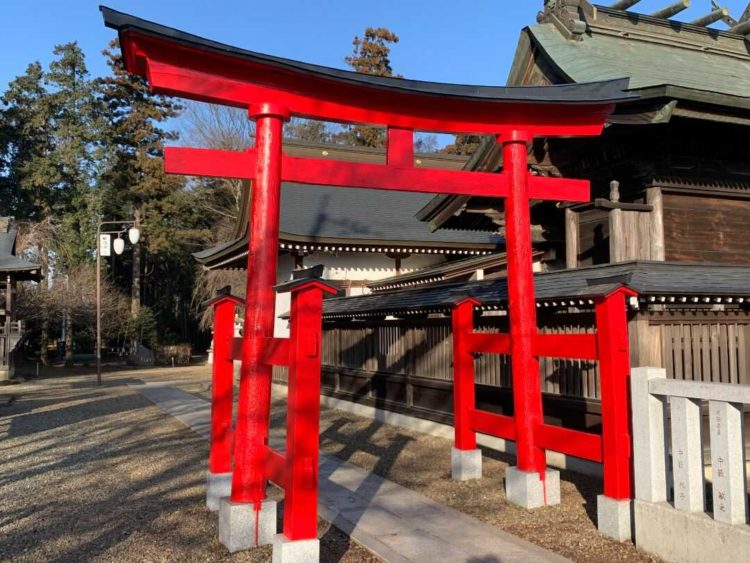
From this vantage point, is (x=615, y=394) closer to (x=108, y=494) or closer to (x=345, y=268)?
(x=108, y=494)

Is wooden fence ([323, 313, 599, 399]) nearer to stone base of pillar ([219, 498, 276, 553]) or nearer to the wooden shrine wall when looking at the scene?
the wooden shrine wall

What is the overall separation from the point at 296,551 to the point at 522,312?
3211 millimetres

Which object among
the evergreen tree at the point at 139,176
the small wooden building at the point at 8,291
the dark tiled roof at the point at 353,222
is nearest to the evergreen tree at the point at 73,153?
the evergreen tree at the point at 139,176

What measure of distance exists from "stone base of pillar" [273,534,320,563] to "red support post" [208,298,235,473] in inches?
65.7

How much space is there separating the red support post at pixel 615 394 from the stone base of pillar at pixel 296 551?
2435 mm

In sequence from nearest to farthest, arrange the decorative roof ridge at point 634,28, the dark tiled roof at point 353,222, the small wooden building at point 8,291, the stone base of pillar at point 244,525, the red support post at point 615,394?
the stone base of pillar at point 244,525
the red support post at point 615,394
the decorative roof ridge at point 634,28
the dark tiled roof at point 353,222
the small wooden building at point 8,291

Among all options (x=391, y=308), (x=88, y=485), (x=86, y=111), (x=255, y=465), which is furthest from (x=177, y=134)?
(x=255, y=465)

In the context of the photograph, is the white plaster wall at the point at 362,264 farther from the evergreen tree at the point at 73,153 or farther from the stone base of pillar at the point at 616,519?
the evergreen tree at the point at 73,153

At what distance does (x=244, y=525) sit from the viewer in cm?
455

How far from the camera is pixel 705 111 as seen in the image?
7.27 m

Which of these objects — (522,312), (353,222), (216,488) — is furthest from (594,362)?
(353,222)

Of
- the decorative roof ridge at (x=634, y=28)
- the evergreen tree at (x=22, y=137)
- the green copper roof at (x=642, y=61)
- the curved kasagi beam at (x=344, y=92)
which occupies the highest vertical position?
the evergreen tree at (x=22, y=137)

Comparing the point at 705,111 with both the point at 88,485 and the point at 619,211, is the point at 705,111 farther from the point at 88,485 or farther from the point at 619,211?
the point at 88,485

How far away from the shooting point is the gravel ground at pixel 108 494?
4.63 m
